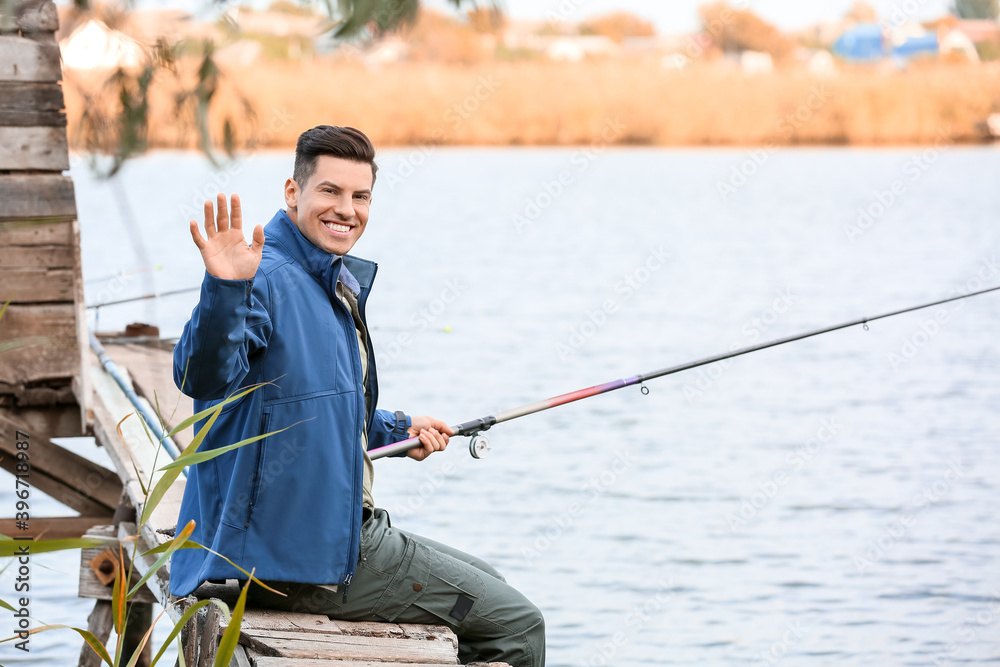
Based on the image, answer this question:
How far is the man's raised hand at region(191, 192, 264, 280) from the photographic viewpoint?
8.93ft

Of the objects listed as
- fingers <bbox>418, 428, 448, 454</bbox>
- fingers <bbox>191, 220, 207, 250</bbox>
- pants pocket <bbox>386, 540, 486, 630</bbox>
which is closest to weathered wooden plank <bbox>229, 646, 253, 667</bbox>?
pants pocket <bbox>386, 540, 486, 630</bbox>

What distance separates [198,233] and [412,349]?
1151 cm

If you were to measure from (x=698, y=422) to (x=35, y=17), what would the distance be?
7.19m

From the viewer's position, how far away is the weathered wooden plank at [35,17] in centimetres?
502

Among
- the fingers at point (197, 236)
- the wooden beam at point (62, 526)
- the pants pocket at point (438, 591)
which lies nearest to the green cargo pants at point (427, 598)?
the pants pocket at point (438, 591)

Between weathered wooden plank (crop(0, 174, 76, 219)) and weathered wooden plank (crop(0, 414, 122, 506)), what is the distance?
0.79 metres

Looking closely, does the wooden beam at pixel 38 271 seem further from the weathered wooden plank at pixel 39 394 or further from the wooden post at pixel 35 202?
the weathered wooden plank at pixel 39 394

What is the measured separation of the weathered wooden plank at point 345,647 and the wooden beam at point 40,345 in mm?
2717

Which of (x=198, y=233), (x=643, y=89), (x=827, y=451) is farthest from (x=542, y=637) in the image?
(x=643, y=89)

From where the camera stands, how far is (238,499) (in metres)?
2.91

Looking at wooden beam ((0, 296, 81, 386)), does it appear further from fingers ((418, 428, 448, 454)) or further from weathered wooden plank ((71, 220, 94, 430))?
fingers ((418, 428, 448, 454))

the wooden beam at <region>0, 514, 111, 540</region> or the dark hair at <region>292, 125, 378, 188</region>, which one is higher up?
the dark hair at <region>292, 125, 378, 188</region>

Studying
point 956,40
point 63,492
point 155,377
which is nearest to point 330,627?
point 63,492

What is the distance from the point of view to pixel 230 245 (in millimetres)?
2738
